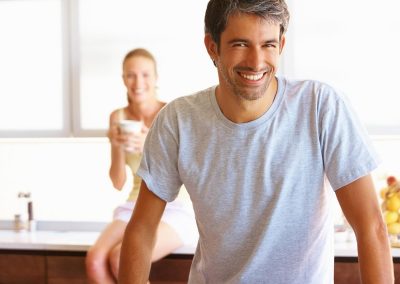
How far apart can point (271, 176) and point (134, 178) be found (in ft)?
6.47

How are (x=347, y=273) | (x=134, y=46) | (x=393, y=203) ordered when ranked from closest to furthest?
(x=347, y=273), (x=393, y=203), (x=134, y=46)

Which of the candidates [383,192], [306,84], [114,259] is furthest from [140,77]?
[306,84]

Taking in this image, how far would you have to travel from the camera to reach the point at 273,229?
162 centimetres

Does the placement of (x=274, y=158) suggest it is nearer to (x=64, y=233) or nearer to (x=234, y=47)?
(x=234, y=47)

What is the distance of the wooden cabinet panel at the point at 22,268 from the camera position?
353cm

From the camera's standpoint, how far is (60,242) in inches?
138

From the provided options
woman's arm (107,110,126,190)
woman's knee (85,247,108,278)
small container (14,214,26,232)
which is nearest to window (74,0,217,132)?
woman's arm (107,110,126,190)

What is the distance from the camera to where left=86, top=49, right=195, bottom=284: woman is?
3.20 meters

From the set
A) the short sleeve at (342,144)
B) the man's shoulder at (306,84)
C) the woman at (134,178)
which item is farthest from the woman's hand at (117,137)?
the short sleeve at (342,144)

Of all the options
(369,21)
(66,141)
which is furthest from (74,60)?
(369,21)

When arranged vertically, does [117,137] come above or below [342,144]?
below

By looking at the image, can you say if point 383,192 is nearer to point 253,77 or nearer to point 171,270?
point 171,270

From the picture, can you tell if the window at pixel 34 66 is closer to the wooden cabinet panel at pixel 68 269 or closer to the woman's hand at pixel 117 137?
the woman's hand at pixel 117 137

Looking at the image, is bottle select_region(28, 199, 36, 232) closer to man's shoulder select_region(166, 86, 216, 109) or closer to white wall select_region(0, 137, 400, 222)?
white wall select_region(0, 137, 400, 222)
